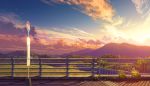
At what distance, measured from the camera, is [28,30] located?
63.8 feet

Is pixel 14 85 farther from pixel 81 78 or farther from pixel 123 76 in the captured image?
pixel 123 76

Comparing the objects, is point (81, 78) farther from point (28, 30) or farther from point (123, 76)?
point (28, 30)

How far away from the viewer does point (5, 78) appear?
29875mm

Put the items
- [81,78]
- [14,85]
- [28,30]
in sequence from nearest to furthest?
[28,30] < [14,85] < [81,78]

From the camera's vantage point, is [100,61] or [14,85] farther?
[100,61]

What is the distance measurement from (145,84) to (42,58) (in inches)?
391

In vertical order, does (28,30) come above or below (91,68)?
above

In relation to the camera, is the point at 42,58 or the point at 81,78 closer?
the point at 81,78

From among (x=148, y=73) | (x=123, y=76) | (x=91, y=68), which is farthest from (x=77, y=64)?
(x=148, y=73)

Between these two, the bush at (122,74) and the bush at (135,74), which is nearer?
the bush at (122,74)

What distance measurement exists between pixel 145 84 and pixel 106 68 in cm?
663

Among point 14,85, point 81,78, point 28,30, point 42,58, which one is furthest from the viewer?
point 42,58

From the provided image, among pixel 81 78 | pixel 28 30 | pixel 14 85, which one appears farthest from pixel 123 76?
pixel 28 30

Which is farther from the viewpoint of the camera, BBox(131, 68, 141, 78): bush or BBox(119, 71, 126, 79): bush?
BBox(131, 68, 141, 78): bush
